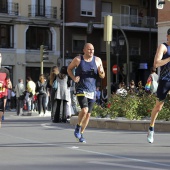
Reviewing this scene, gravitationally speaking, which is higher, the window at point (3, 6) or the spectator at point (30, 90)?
the window at point (3, 6)

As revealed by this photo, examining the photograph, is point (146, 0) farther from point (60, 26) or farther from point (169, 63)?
point (169, 63)

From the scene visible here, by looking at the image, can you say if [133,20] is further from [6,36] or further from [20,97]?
[20,97]

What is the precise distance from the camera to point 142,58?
5381cm

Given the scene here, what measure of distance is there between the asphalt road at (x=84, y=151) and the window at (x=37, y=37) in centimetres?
3590

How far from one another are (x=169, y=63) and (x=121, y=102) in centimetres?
523

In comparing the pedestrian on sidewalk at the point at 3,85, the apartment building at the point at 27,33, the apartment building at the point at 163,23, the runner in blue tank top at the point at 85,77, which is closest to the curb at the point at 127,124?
the runner in blue tank top at the point at 85,77

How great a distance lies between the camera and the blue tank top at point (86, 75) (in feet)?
36.2

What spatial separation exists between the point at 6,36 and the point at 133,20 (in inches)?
495

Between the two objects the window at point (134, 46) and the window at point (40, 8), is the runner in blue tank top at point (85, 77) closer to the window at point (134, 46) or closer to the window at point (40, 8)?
the window at point (40, 8)

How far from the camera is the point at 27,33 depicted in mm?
49188

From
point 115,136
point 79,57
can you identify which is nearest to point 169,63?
point 79,57

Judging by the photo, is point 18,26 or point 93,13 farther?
point 93,13

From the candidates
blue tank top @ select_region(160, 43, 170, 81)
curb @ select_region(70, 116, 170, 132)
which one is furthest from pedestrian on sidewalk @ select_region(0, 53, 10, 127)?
curb @ select_region(70, 116, 170, 132)

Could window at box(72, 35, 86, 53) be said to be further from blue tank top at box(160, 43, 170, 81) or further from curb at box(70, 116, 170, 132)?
blue tank top at box(160, 43, 170, 81)
